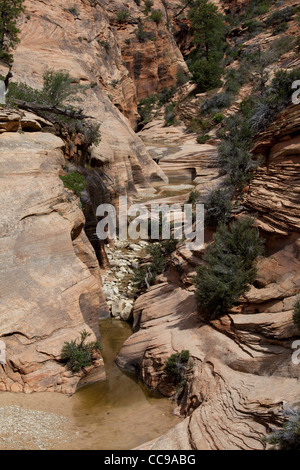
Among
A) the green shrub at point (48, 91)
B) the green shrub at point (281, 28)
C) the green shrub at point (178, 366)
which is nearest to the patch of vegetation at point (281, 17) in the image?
the green shrub at point (281, 28)

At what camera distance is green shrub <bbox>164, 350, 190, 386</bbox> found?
7027 millimetres

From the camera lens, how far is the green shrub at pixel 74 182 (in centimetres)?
1001

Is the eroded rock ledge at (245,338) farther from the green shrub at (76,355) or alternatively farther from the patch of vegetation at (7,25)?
the patch of vegetation at (7,25)

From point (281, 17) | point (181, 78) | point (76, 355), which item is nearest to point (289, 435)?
point (76, 355)

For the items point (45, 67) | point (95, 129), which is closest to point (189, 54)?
point (45, 67)

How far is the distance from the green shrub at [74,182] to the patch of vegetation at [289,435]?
786 cm

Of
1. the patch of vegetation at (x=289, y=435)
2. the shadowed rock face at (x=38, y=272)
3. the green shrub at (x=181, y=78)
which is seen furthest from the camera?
the green shrub at (x=181, y=78)

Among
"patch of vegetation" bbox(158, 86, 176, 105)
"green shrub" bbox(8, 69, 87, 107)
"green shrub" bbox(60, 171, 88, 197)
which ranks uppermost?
"patch of vegetation" bbox(158, 86, 176, 105)

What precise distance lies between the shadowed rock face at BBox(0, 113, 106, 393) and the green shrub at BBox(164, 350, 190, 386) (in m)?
1.68

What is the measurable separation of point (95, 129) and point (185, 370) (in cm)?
1079

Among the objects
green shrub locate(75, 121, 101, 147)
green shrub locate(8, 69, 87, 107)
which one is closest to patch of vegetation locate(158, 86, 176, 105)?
green shrub locate(8, 69, 87, 107)

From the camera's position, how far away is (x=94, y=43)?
23438 millimetres

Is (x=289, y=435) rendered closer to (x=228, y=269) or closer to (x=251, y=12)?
(x=228, y=269)

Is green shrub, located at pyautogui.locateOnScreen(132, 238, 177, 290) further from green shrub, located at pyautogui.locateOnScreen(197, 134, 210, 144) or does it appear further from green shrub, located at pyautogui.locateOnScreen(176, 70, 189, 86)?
green shrub, located at pyautogui.locateOnScreen(176, 70, 189, 86)
